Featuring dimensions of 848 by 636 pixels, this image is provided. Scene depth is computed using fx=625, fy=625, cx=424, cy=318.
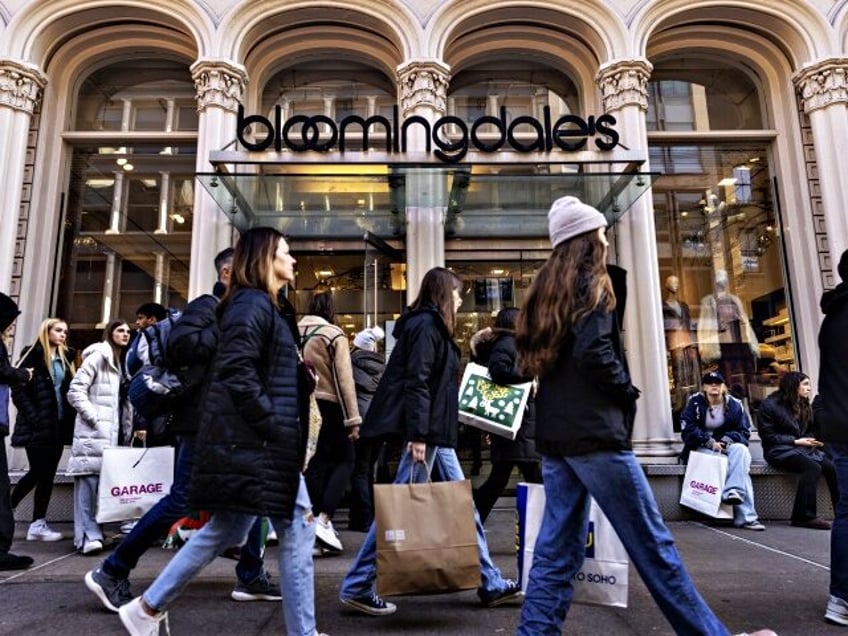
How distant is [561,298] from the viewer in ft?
9.21

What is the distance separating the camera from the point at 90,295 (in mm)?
9555

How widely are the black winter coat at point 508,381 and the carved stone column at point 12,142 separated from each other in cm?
745

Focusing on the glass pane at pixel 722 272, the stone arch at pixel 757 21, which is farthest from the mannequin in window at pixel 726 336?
the stone arch at pixel 757 21

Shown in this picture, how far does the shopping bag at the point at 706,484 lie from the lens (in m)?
6.82

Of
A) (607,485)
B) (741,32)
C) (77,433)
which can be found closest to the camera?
(607,485)

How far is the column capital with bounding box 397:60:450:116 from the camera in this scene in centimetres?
930

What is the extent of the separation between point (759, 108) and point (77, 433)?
36.3 feet

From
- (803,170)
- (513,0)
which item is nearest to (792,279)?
(803,170)

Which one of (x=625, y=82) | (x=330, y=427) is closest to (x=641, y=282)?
(x=625, y=82)

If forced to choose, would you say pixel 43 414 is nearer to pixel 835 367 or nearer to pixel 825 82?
pixel 835 367

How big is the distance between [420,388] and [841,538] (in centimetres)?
256

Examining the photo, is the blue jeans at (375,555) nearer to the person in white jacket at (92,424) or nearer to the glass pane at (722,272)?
the person in white jacket at (92,424)

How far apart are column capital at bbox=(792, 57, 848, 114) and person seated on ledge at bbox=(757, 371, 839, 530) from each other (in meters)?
4.50

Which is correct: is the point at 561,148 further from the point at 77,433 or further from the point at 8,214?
the point at 8,214
